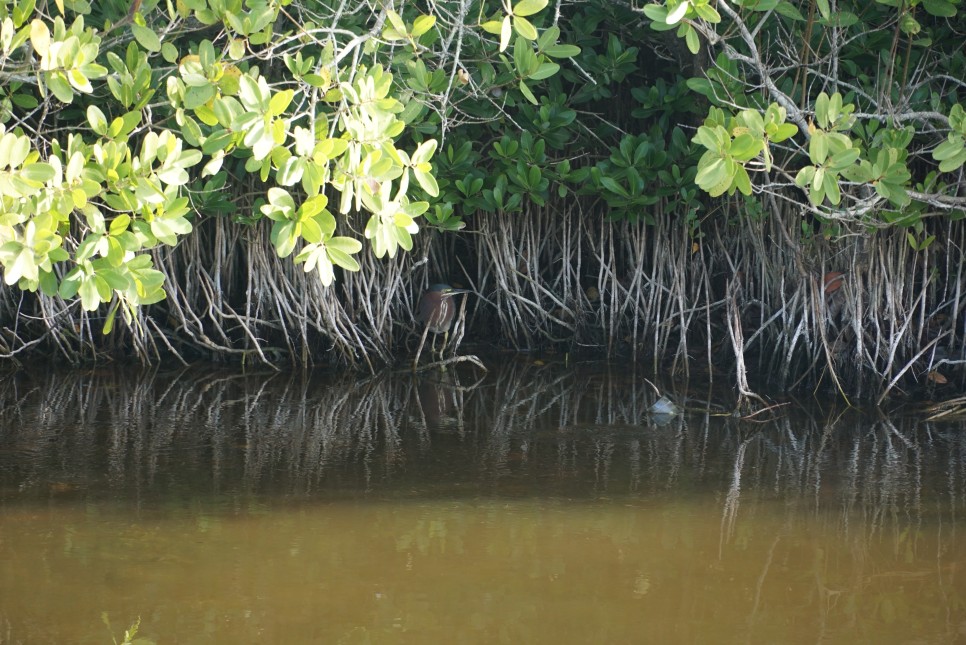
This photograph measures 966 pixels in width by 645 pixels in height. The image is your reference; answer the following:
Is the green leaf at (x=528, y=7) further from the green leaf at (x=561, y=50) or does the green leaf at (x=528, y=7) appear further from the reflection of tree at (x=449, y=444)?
the reflection of tree at (x=449, y=444)

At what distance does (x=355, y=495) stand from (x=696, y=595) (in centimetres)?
110

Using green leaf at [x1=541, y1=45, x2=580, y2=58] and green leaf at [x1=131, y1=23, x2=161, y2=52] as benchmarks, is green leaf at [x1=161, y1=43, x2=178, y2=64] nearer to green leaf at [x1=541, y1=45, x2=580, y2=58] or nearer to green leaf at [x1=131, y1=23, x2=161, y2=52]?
green leaf at [x1=131, y1=23, x2=161, y2=52]

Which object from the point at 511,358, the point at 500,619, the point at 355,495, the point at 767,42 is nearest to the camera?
the point at 500,619

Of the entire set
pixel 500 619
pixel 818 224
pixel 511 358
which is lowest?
pixel 500 619

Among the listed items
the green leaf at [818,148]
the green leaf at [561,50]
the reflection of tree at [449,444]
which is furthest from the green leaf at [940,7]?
the reflection of tree at [449,444]

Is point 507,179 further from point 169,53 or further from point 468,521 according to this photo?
point 468,521

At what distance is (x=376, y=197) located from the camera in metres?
2.42

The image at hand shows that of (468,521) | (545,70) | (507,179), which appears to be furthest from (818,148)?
(507,179)

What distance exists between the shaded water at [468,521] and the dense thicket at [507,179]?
54 centimetres

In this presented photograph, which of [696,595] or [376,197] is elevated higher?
[376,197]

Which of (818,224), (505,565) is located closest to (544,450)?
(505,565)

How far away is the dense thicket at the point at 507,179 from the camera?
2.52m

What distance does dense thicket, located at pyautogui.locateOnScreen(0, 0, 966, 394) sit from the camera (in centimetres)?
252

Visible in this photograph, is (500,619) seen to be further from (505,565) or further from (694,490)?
(694,490)
